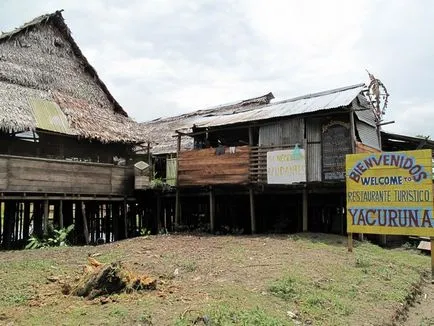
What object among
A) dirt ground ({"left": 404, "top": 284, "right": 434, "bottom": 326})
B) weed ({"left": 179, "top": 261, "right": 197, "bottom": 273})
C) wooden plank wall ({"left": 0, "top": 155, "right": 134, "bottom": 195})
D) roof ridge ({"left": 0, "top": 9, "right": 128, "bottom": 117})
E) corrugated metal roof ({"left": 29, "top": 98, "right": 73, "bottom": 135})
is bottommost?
dirt ground ({"left": 404, "top": 284, "right": 434, "bottom": 326})

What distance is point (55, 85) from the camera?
19.3m

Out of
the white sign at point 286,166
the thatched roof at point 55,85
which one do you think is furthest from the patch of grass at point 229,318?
the thatched roof at point 55,85

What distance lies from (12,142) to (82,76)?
541cm

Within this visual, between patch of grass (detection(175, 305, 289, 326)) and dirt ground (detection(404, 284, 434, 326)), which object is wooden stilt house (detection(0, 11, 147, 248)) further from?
dirt ground (detection(404, 284, 434, 326))

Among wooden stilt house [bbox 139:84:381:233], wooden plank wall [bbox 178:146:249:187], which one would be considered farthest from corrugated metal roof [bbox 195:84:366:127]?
wooden plank wall [bbox 178:146:249:187]

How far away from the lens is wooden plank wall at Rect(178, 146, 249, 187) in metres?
17.1

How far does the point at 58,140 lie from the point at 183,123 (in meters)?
9.91

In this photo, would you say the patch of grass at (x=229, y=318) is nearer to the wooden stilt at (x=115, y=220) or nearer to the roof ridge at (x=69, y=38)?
the wooden stilt at (x=115, y=220)

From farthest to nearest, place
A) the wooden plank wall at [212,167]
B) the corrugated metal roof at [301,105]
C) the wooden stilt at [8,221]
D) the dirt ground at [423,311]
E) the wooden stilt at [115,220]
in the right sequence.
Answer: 1. the wooden stilt at [115,220]
2. the wooden plank wall at [212,167]
3. the wooden stilt at [8,221]
4. the corrugated metal roof at [301,105]
5. the dirt ground at [423,311]

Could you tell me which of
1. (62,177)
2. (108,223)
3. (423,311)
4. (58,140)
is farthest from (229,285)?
(108,223)

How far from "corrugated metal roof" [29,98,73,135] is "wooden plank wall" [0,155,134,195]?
121 centimetres

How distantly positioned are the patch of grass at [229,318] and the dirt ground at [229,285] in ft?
0.09

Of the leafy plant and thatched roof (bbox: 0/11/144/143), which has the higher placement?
thatched roof (bbox: 0/11/144/143)

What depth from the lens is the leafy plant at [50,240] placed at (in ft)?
48.9
